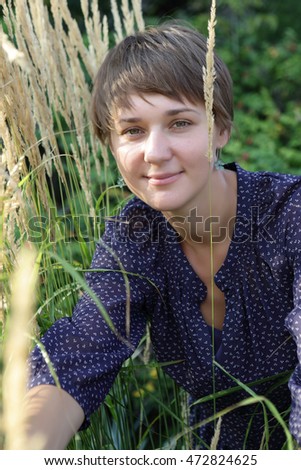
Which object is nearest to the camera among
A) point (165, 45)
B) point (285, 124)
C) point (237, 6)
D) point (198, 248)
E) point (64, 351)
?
point (64, 351)

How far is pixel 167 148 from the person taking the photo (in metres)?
1.42

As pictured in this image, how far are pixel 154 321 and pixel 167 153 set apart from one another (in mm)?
429

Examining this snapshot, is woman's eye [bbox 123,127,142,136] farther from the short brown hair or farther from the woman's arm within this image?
the woman's arm

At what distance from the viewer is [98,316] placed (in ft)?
4.60

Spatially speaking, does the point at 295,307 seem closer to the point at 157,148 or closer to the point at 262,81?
the point at 157,148

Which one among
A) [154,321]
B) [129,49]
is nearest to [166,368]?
[154,321]

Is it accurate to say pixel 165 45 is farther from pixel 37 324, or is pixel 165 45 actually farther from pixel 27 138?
pixel 37 324

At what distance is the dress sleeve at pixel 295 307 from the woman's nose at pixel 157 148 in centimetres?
28

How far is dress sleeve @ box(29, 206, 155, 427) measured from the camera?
129 centimetres

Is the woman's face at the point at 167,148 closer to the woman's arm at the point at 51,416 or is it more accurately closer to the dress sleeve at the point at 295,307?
the dress sleeve at the point at 295,307

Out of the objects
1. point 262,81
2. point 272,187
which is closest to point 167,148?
point 272,187

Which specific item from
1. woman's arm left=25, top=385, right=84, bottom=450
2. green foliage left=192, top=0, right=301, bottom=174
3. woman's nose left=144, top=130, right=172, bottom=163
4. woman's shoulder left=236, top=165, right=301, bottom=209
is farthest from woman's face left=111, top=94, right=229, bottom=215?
green foliage left=192, top=0, right=301, bottom=174

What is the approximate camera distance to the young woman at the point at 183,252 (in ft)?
4.63
